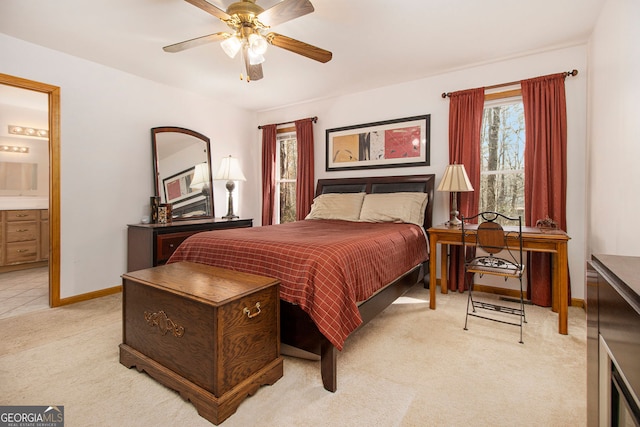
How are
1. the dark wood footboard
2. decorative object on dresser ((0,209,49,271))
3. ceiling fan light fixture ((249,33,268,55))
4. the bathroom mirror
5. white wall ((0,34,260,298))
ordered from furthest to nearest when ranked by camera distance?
decorative object on dresser ((0,209,49,271)) → the bathroom mirror → white wall ((0,34,260,298)) → ceiling fan light fixture ((249,33,268,55)) → the dark wood footboard

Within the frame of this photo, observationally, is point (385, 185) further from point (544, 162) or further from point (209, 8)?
point (209, 8)

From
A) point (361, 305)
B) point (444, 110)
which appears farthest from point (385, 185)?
point (361, 305)

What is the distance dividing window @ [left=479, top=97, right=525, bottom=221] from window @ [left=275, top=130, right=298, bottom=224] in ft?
9.03

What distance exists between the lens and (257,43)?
7.38ft

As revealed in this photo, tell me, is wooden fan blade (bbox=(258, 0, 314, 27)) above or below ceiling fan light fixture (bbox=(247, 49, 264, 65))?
above

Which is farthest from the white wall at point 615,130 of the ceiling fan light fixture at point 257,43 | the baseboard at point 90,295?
the baseboard at point 90,295

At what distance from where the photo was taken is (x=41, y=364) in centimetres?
199

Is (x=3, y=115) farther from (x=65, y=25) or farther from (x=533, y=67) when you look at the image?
(x=533, y=67)

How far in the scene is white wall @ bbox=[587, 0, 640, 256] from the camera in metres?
1.77

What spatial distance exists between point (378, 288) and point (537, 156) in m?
2.24

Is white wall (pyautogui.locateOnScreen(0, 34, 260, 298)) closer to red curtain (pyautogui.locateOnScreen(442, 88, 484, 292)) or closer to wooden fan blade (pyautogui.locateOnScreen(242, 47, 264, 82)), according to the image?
wooden fan blade (pyautogui.locateOnScreen(242, 47, 264, 82))

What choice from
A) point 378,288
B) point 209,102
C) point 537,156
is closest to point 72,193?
point 209,102

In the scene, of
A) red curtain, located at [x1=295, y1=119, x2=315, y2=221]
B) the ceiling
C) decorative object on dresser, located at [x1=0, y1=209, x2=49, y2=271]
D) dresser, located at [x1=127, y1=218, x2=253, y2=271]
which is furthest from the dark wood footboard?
decorative object on dresser, located at [x1=0, y1=209, x2=49, y2=271]

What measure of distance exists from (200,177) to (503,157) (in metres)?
3.88
